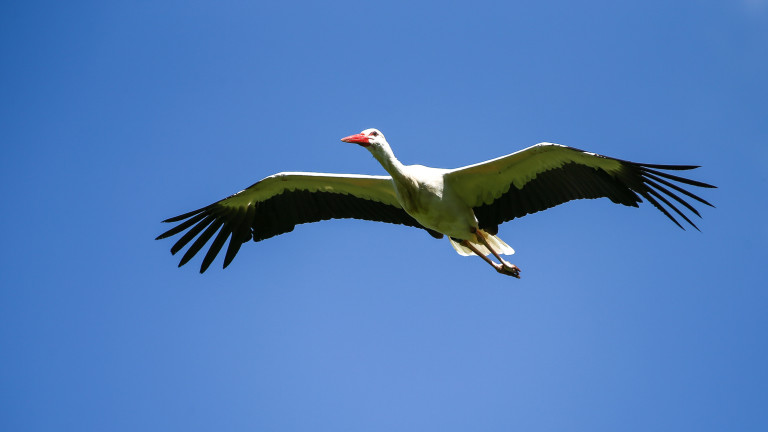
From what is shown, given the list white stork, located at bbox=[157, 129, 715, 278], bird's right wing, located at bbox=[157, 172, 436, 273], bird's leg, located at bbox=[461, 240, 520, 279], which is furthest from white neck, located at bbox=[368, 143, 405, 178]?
bird's leg, located at bbox=[461, 240, 520, 279]

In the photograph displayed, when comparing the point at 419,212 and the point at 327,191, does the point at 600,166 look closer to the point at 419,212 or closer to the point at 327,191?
the point at 419,212

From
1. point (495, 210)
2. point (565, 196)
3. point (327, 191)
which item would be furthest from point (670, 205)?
point (327, 191)

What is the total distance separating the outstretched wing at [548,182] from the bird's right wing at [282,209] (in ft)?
3.43

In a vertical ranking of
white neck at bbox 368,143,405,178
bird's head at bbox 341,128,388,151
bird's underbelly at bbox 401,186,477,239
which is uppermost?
bird's head at bbox 341,128,388,151

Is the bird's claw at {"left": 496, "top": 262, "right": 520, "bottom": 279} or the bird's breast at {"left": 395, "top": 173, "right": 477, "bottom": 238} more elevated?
the bird's breast at {"left": 395, "top": 173, "right": 477, "bottom": 238}

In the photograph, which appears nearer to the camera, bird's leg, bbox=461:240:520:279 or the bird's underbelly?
the bird's underbelly

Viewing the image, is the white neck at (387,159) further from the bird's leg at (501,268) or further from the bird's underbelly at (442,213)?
the bird's leg at (501,268)

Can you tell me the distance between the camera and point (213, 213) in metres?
10.1

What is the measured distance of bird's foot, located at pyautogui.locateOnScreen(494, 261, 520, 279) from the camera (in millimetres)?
9297

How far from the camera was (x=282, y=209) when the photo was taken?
1019cm

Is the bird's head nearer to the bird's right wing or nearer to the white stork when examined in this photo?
the white stork

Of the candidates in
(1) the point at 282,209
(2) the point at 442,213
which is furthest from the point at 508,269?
(1) the point at 282,209

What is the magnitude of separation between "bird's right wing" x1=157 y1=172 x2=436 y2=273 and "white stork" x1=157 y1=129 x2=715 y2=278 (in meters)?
0.01

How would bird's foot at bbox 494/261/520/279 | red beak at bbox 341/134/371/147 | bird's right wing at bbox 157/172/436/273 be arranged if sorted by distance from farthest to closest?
1. bird's right wing at bbox 157/172/436/273
2. bird's foot at bbox 494/261/520/279
3. red beak at bbox 341/134/371/147
